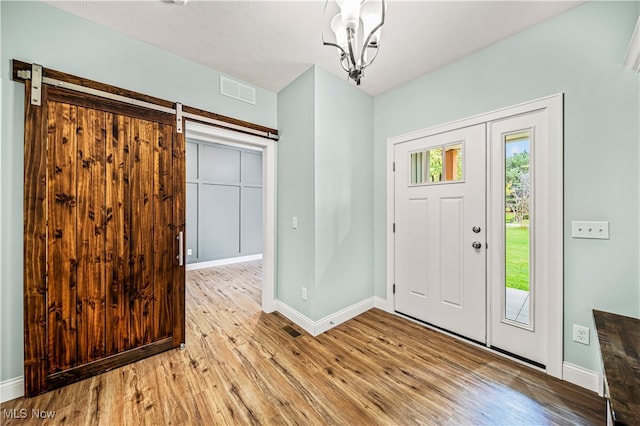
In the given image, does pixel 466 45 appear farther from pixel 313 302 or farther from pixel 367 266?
pixel 313 302

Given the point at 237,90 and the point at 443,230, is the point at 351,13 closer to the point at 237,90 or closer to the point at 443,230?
the point at 237,90

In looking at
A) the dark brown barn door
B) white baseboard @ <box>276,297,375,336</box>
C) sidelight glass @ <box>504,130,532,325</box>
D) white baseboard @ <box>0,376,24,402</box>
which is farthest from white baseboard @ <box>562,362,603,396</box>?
white baseboard @ <box>0,376,24,402</box>

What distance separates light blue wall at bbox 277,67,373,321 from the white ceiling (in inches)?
16.7

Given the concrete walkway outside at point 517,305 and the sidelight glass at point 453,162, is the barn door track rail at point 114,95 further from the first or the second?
the concrete walkway outside at point 517,305

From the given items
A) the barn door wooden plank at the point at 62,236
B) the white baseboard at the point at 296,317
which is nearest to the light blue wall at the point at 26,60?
the barn door wooden plank at the point at 62,236

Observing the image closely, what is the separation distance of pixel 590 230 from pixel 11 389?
404 cm

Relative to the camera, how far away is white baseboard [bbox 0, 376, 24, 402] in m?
1.58

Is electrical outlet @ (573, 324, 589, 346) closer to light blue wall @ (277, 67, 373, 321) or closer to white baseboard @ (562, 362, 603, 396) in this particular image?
white baseboard @ (562, 362, 603, 396)

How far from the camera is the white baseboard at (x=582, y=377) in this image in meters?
1.66

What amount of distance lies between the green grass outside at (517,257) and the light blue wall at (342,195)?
1.43 m

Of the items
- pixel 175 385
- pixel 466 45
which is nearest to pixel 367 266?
pixel 175 385

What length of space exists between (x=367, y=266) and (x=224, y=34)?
110 inches

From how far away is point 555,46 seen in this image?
1.85 metres

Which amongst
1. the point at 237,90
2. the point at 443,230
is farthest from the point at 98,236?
the point at 443,230
